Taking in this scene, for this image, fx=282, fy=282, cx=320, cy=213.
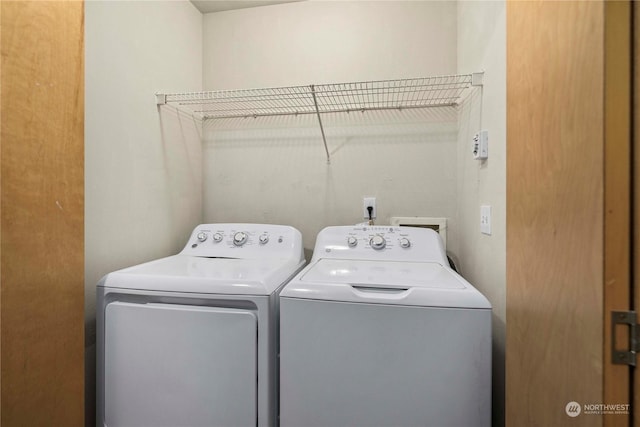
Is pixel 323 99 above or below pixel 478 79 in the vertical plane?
above

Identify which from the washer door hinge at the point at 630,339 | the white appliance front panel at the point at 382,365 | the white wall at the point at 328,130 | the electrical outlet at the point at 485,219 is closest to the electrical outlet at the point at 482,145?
the electrical outlet at the point at 485,219

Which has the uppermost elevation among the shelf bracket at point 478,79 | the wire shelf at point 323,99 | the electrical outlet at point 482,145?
the wire shelf at point 323,99

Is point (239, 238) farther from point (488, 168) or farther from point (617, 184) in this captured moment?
point (617, 184)

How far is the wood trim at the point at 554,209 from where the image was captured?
544 mm

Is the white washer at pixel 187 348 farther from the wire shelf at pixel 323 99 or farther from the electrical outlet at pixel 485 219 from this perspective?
the wire shelf at pixel 323 99

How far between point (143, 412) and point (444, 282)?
4.17 ft

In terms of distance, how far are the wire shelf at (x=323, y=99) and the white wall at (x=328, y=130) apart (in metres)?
0.07

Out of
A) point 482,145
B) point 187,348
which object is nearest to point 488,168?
point 482,145

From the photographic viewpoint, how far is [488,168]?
124 cm

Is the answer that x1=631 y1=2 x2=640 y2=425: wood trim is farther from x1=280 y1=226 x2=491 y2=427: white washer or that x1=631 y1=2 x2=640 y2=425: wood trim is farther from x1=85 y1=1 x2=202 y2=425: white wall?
x1=85 y1=1 x2=202 y2=425: white wall

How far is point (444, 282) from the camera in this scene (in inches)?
41.6

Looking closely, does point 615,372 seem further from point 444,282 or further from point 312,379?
point 312,379

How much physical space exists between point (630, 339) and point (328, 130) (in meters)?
1.70

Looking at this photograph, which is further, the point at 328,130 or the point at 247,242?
the point at 328,130
